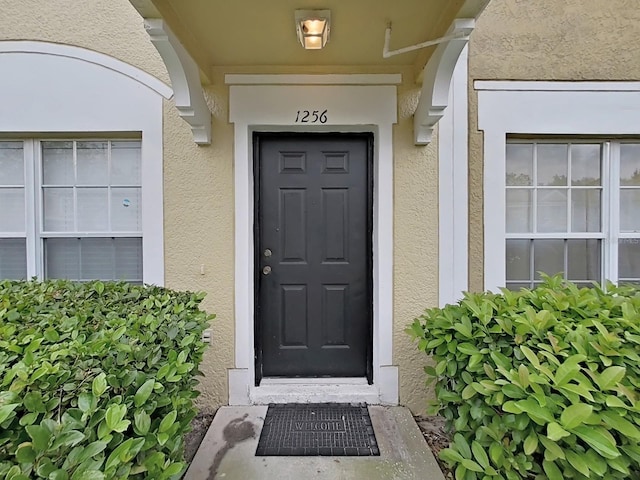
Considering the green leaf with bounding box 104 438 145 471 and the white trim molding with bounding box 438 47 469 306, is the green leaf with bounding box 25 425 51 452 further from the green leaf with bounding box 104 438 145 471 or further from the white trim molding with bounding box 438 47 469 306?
the white trim molding with bounding box 438 47 469 306

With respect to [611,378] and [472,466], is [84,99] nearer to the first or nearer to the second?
[472,466]

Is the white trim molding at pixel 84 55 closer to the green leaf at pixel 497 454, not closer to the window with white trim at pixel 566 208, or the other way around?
the window with white trim at pixel 566 208

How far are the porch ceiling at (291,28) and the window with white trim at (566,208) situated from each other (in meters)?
1.38

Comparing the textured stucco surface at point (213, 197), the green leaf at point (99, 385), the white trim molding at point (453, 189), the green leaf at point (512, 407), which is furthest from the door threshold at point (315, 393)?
the green leaf at point (99, 385)

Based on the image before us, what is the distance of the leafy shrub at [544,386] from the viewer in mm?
1431

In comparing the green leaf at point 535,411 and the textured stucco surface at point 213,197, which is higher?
the textured stucco surface at point 213,197

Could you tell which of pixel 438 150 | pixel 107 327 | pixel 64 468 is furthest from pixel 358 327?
pixel 64 468

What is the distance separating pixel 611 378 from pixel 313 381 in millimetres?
2158

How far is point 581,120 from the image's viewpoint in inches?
119

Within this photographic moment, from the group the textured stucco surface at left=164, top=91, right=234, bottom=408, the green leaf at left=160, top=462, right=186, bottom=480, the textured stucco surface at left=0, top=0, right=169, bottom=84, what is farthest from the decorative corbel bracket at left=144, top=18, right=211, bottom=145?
the green leaf at left=160, top=462, right=186, bottom=480

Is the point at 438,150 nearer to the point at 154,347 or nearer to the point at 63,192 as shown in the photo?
the point at 154,347

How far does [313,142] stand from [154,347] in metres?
2.10

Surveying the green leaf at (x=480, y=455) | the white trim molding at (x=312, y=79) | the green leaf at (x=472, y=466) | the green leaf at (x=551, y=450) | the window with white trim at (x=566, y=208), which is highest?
the white trim molding at (x=312, y=79)

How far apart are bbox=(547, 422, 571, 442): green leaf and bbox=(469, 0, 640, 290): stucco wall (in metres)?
1.85
